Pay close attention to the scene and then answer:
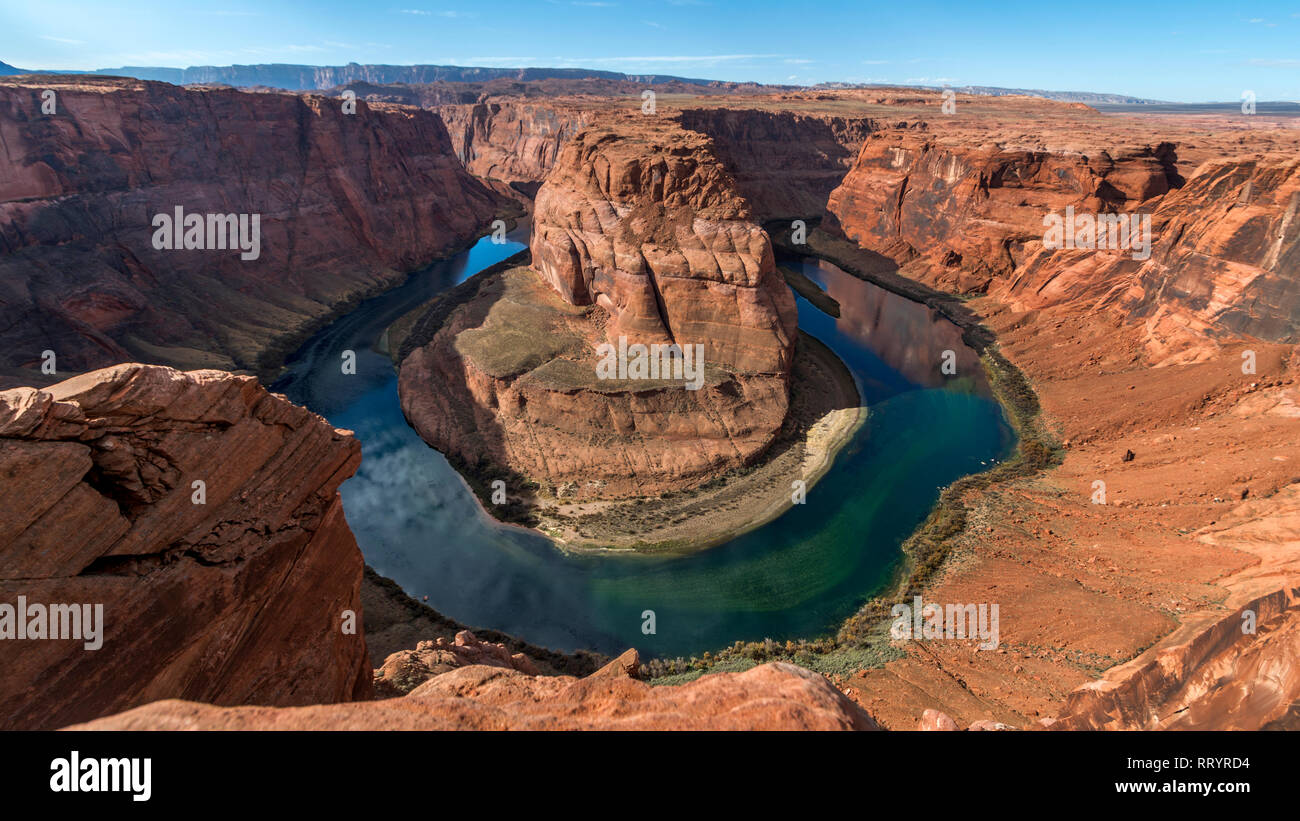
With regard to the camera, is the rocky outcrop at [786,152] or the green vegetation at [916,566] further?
the rocky outcrop at [786,152]

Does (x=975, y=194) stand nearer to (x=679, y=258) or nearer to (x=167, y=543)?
(x=679, y=258)

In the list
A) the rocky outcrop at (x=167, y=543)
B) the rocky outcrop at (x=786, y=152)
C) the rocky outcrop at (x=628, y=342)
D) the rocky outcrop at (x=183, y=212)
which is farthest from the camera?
the rocky outcrop at (x=786, y=152)

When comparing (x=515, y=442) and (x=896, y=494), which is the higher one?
(x=515, y=442)

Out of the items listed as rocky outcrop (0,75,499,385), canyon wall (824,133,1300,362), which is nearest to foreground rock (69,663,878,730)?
rocky outcrop (0,75,499,385)

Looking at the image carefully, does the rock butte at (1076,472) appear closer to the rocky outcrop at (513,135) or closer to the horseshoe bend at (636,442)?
the horseshoe bend at (636,442)

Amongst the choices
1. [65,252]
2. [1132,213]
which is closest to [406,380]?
[65,252]

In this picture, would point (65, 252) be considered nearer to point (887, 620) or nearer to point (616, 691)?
point (616, 691)

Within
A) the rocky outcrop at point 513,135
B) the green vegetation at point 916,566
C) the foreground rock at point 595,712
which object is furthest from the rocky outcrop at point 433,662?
the rocky outcrop at point 513,135
